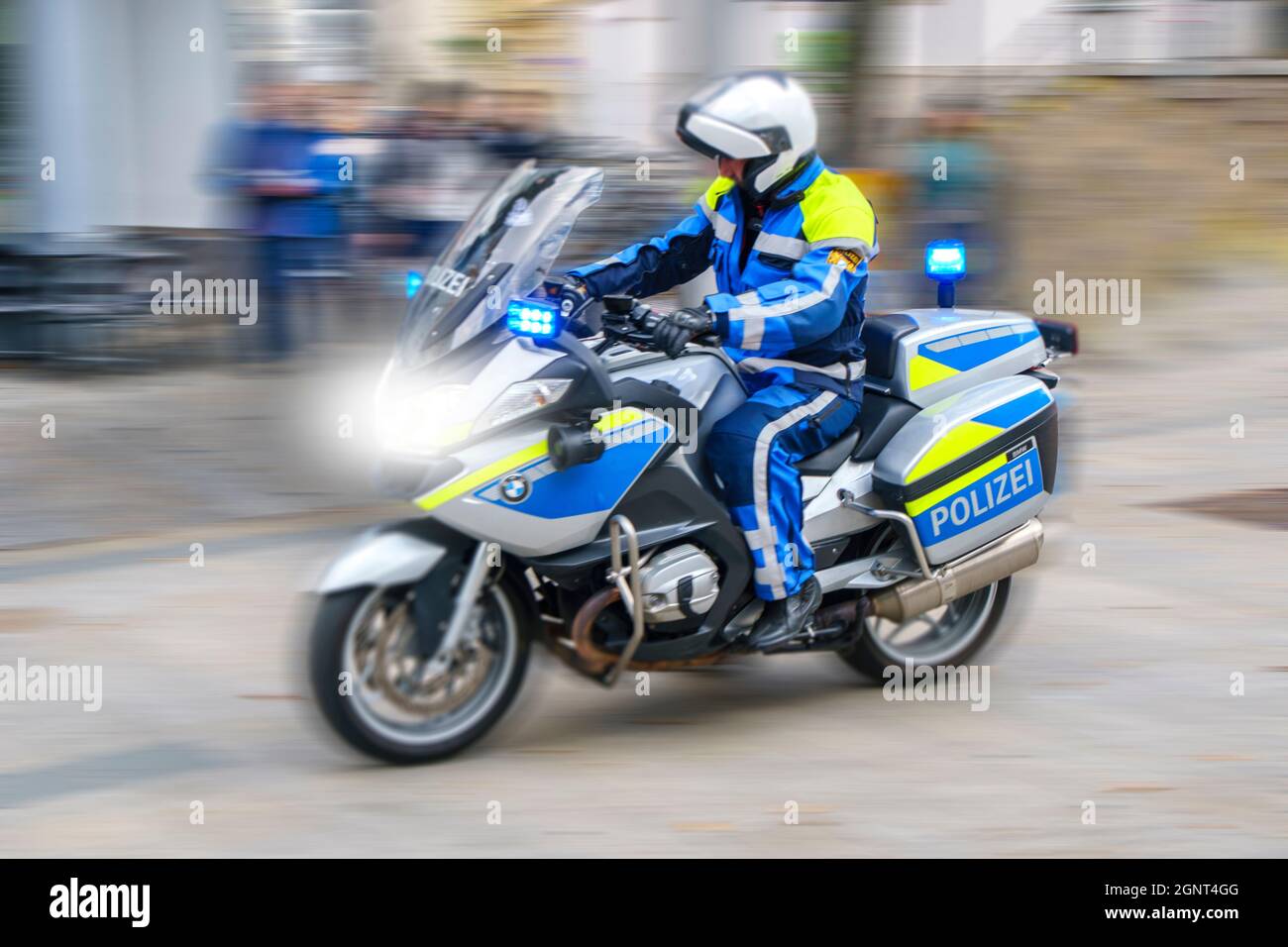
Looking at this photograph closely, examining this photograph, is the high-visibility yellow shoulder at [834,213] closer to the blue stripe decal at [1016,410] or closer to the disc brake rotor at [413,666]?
the blue stripe decal at [1016,410]

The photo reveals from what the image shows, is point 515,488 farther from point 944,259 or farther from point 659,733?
point 944,259

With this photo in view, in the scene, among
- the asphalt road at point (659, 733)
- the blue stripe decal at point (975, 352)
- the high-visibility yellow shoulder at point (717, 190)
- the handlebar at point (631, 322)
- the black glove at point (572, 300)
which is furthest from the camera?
the blue stripe decal at point (975, 352)

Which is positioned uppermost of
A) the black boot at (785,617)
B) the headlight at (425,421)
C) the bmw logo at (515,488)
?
the headlight at (425,421)

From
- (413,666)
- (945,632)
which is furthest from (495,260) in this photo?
(945,632)

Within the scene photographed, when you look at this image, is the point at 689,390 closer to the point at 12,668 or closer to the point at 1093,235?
the point at 12,668

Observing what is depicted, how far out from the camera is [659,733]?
204 inches

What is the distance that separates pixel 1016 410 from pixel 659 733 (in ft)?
5.21

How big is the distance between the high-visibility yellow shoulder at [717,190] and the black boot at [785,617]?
1241 mm

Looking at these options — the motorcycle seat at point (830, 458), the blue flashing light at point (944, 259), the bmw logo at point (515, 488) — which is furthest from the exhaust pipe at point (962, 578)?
the bmw logo at point (515, 488)

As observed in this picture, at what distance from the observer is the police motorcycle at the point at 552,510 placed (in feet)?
15.0

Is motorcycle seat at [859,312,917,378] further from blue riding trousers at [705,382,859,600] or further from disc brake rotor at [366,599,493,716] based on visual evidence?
disc brake rotor at [366,599,493,716]

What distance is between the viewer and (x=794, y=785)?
15.6ft

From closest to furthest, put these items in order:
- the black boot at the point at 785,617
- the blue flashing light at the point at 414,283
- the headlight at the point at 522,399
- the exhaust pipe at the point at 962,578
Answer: the headlight at the point at 522,399 < the blue flashing light at the point at 414,283 < the black boot at the point at 785,617 < the exhaust pipe at the point at 962,578

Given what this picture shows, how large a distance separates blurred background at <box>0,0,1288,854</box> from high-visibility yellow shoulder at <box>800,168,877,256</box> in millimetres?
679
